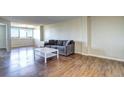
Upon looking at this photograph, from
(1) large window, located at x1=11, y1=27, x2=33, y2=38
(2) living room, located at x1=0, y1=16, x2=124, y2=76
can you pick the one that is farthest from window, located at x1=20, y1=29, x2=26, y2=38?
(2) living room, located at x1=0, y1=16, x2=124, y2=76

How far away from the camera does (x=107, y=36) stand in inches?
Result: 192

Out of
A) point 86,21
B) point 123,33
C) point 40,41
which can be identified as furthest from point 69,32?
point 40,41

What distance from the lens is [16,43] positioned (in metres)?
9.23

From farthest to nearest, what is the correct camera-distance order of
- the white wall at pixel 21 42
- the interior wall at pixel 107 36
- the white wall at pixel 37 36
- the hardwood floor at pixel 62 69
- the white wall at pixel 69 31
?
the white wall at pixel 37 36
the white wall at pixel 21 42
the white wall at pixel 69 31
the interior wall at pixel 107 36
the hardwood floor at pixel 62 69

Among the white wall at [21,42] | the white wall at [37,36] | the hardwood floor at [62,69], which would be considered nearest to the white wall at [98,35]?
the hardwood floor at [62,69]

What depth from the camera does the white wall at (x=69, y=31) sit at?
20.4 ft

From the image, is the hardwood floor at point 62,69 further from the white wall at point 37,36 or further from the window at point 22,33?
the window at point 22,33

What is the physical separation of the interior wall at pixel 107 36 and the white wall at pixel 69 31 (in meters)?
0.83

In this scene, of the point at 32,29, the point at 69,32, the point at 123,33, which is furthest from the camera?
the point at 32,29

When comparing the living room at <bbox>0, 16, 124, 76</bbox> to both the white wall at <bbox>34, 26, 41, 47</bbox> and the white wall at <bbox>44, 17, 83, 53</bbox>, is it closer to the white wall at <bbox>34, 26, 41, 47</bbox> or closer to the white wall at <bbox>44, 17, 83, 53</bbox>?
the white wall at <bbox>44, 17, 83, 53</bbox>
